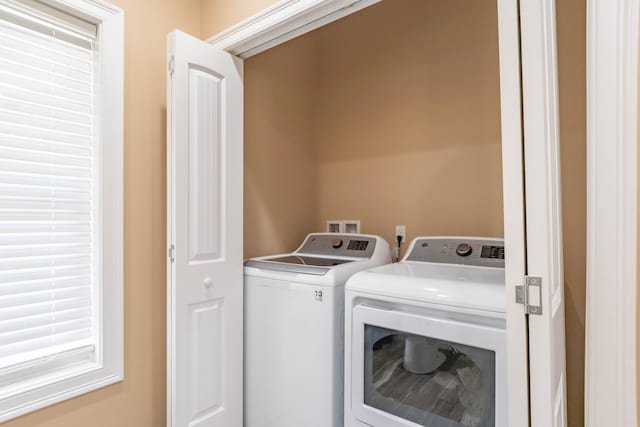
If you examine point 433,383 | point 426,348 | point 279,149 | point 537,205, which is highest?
point 279,149

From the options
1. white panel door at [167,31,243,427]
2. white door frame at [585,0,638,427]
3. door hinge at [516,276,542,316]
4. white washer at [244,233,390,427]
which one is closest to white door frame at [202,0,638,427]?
white door frame at [585,0,638,427]

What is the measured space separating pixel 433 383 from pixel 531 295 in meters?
0.62

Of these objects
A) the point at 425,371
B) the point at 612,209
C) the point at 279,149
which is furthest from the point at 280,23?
the point at 425,371

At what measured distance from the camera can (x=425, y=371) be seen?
1.22m

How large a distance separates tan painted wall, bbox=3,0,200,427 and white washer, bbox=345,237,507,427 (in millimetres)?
929

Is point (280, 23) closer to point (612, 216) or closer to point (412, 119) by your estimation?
point (412, 119)

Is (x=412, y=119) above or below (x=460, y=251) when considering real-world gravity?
above

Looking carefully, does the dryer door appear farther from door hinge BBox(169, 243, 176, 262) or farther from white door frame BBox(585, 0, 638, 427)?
door hinge BBox(169, 243, 176, 262)

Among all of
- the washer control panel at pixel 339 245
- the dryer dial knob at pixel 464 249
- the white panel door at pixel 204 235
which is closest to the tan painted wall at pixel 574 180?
the dryer dial knob at pixel 464 249

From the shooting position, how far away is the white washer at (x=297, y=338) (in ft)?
4.73

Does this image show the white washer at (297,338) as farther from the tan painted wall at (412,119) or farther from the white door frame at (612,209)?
the white door frame at (612,209)

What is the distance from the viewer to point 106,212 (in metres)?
1.45

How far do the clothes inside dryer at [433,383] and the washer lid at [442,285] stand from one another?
15 cm

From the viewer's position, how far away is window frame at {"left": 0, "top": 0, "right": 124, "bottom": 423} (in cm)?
142
